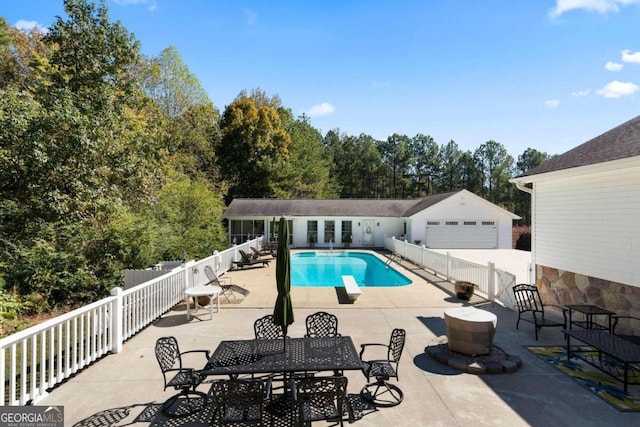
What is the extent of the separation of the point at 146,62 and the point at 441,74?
918 inches

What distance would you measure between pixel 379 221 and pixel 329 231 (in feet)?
13.0

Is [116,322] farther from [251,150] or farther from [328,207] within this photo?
[251,150]

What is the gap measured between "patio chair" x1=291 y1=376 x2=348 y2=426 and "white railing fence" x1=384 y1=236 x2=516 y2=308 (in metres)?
7.27

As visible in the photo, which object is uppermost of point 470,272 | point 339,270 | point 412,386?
point 470,272

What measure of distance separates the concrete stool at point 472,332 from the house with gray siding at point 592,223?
3.41 meters

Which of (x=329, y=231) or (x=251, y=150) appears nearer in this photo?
(x=329, y=231)

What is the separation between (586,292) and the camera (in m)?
7.75

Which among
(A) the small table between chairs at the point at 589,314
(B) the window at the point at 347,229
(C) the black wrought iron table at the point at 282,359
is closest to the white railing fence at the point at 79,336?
(C) the black wrought iron table at the point at 282,359

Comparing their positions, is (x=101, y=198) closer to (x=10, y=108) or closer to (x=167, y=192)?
(x=10, y=108)

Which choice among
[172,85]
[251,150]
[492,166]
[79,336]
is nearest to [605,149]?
[79,336]

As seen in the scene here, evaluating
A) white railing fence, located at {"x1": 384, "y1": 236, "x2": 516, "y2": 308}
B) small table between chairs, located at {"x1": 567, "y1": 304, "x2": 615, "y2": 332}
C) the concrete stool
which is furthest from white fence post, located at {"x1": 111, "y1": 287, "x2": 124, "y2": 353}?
white railing fence, located at {"x1": 384, "y1": 236, "x2": 516, "y2": 308}

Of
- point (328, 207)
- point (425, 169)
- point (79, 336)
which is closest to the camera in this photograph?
point (79, 336)

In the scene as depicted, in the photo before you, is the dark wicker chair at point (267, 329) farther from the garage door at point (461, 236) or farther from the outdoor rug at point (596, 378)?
the garage door at point (461, 236)

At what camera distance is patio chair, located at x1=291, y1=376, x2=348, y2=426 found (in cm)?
332
